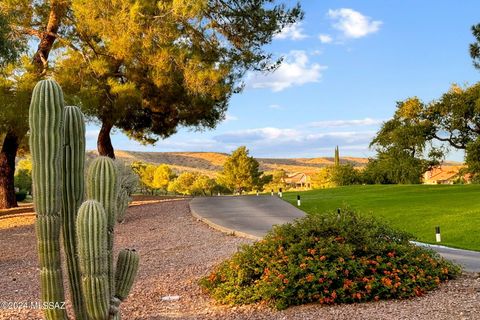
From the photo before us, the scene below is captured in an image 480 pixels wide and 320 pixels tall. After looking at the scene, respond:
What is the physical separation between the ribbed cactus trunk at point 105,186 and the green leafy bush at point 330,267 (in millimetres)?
2786

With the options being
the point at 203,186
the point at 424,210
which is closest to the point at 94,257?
the point at 424,210

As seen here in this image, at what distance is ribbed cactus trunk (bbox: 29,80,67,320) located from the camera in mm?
4570

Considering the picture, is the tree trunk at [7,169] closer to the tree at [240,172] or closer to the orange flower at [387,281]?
the orange flower at [387,281]

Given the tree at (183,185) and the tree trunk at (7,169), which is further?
the tree at (183,185)

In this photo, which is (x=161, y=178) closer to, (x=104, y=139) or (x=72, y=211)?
(x=104, y=139)

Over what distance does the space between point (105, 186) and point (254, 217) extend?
1253 cm

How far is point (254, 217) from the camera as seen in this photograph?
17109mm

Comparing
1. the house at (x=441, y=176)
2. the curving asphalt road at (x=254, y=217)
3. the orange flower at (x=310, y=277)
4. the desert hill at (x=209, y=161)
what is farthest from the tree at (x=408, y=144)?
the desert hill at (x=209, y=161)

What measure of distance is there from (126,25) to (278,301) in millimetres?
15752

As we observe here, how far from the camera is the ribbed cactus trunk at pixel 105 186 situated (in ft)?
Answer: 15.8

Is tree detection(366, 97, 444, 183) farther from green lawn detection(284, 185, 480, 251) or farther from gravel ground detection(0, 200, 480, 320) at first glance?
gravel ground detection(0, 200, 480, 320)

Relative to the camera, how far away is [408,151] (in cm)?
3625

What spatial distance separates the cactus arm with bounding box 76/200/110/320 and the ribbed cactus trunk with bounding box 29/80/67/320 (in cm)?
33

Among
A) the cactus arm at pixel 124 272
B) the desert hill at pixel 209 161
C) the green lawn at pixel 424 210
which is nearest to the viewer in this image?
the cactus arm at pixel 124 272
